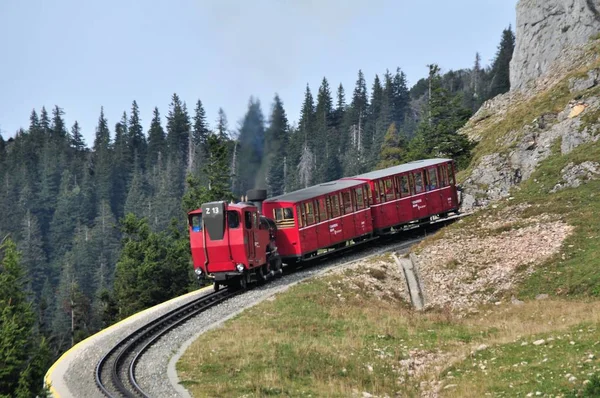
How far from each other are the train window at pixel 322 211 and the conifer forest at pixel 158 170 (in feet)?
94.5

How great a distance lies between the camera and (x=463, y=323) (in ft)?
87.5

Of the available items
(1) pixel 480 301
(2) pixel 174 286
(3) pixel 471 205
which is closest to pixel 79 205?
(2) pixel 174 286

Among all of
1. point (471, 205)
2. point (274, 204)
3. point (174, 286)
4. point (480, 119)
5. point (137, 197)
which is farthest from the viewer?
point (137, 197)

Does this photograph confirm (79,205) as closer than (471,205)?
No

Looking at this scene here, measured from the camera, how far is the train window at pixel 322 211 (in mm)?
36781

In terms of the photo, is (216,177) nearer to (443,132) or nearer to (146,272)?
(146,272)

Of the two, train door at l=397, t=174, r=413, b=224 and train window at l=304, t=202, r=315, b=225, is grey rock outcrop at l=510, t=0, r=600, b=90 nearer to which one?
train door at l=397, t=174, r=413, b=224

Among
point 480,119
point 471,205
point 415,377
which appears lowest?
point 415,377

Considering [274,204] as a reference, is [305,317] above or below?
below

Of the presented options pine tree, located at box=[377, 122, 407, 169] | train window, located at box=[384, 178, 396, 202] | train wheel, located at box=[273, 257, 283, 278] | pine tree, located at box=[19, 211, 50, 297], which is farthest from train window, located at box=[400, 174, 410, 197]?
pine tree, located at box=[19, 211, 50, 297]

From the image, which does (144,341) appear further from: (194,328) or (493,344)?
(493,344)

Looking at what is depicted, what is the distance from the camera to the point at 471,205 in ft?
173

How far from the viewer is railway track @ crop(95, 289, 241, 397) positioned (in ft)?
63.2

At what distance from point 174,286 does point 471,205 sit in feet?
99.7
